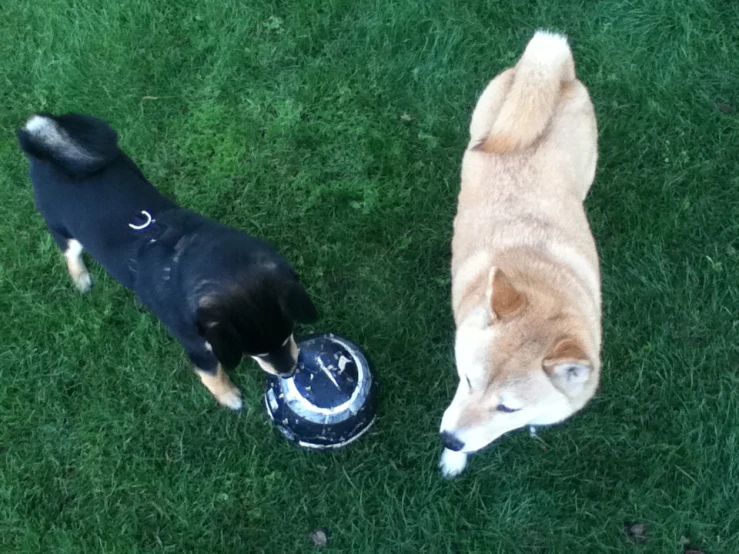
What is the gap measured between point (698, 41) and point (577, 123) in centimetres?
197

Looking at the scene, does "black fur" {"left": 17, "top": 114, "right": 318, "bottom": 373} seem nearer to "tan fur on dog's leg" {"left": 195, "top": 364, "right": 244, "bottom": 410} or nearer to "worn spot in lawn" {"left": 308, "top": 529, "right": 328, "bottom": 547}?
"tan fur on dog's leg" {"left": 195, "top": 364, "right": 244, "bottom": 410}

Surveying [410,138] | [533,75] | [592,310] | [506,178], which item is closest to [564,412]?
[592,310]

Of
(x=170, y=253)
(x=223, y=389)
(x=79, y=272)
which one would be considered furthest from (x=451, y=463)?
(x=79, y=272)

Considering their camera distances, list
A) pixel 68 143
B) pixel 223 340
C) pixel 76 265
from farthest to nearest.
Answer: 1. pixel 76 265
2. pixel 68 143
3. pixel 223 340

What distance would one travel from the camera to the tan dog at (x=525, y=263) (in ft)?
8.84

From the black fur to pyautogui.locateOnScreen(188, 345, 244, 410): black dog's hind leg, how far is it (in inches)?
0.5

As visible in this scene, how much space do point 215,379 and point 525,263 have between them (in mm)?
1830

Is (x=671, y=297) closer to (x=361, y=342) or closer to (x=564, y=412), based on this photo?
(x=564, y=412)

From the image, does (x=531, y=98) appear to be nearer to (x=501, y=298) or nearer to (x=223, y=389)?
(x=501, y=298)

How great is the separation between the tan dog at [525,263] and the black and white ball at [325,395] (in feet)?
1.77

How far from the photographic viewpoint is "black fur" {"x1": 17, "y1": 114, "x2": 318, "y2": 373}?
9.23 ft

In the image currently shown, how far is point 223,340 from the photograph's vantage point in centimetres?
276

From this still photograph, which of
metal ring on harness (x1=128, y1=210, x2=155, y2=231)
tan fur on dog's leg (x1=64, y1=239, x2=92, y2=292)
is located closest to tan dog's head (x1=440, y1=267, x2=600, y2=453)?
metal ring on harness (x1=128, y1=210, x2=155, y2=231)

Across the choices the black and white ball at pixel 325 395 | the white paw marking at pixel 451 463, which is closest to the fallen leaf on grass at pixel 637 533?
the white paw marking at pixel 451 463
